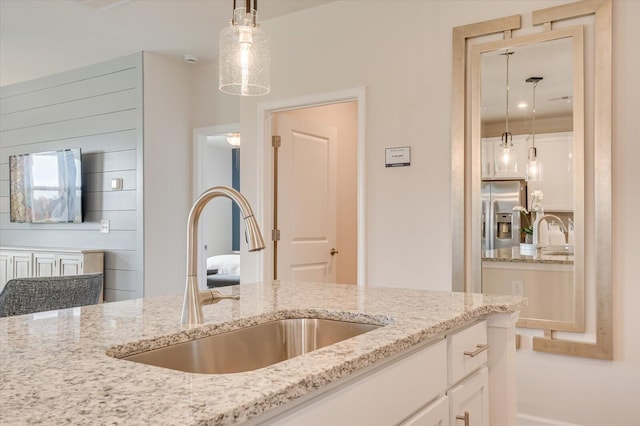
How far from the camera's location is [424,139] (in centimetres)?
329

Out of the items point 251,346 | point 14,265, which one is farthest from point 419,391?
point 14,265

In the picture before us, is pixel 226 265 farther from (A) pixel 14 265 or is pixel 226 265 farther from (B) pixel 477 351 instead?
(B) pixel 477 351

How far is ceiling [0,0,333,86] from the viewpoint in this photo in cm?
375

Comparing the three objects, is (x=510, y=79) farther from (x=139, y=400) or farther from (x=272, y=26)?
(x=139, y=400)

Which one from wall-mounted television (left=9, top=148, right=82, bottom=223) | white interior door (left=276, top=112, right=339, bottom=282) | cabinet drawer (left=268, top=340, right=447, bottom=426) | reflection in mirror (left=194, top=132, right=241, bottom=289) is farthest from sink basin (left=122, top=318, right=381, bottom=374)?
reflection in mirror (left=194, top=132, right=241, bottom=289)

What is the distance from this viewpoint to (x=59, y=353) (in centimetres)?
105

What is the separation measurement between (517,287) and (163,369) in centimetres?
255

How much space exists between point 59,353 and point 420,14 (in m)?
2.95

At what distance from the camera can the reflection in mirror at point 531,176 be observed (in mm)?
2826

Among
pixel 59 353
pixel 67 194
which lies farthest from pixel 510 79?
pixel 67 194

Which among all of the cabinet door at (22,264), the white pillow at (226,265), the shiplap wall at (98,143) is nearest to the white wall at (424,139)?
the shiplap wall at (98,143)

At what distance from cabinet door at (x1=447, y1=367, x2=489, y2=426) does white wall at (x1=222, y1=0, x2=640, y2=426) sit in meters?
1.38

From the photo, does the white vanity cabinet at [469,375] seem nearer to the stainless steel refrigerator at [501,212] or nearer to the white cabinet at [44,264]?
the stainless steel refrigerator at [501,212]

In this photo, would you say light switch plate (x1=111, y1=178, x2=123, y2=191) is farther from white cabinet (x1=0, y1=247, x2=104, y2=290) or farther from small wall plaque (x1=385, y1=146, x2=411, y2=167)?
small wall plaque (x1=385, y1=146, x2=411, y2=167)
